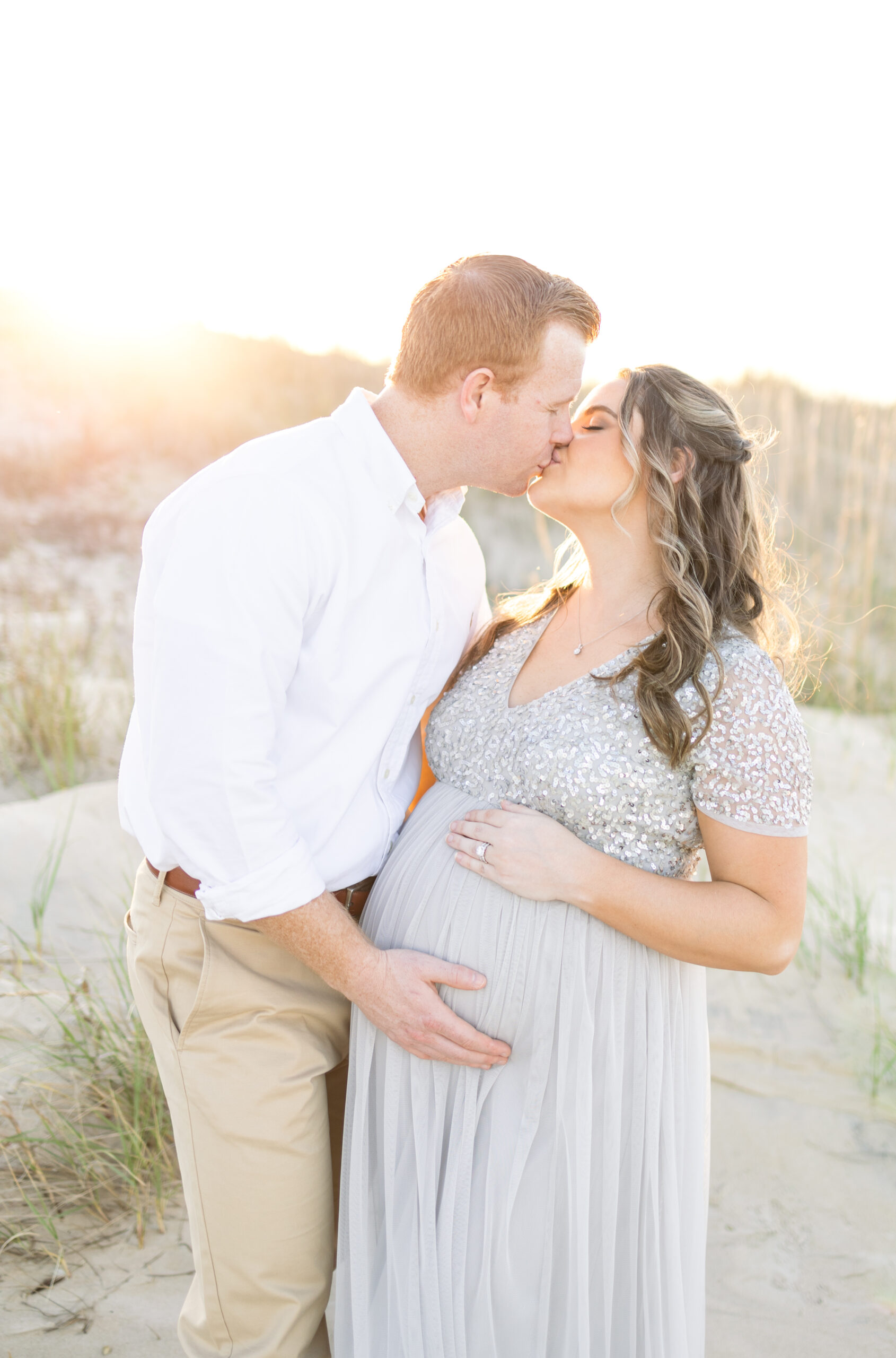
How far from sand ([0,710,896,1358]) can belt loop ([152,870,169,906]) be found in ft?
3.59

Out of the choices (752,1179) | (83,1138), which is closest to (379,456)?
(83,1138)

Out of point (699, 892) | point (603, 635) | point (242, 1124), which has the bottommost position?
point (242, 1124)

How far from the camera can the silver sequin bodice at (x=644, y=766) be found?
1.89m

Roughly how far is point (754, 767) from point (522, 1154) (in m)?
0.86

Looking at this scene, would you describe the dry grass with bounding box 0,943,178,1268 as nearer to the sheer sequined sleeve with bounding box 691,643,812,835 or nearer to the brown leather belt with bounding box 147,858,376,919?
the brown leather belt with bounding box 147,858,376,919

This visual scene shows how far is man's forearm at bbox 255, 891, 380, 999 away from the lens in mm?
1839

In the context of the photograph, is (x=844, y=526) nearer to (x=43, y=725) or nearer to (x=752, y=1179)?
(x=752, y=1179)

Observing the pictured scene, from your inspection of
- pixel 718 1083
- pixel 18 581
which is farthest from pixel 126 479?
pixel 718 1083

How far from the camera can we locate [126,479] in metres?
9.16

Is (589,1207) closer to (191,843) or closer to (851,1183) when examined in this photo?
(191,843)

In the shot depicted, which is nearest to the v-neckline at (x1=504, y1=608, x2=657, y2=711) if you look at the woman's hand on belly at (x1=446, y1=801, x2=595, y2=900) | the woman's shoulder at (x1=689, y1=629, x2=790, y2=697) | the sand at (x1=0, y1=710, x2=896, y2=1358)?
the woman's shoulder at (x1=689, y1=629, x2=790, y2=697)


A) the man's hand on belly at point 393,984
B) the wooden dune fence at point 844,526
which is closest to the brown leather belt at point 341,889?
the man's hand on belly at point 393,984

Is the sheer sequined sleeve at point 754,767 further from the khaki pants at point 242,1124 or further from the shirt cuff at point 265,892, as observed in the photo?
the khaki pants at point 242,1124

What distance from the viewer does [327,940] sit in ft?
6.10
